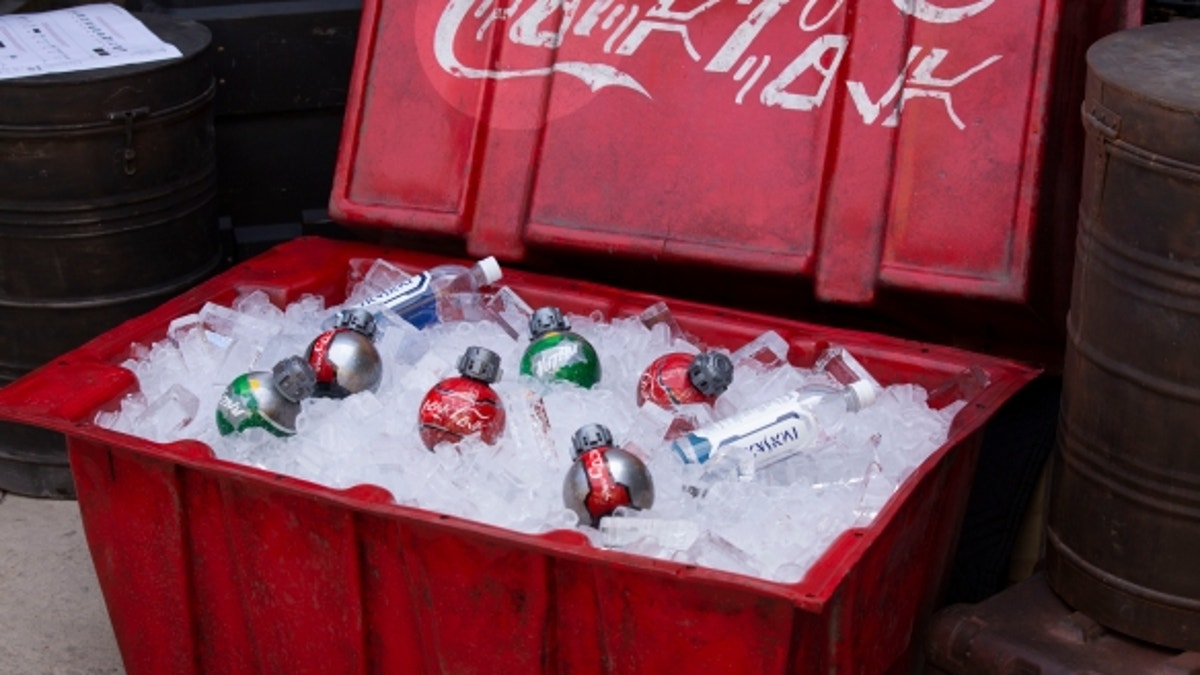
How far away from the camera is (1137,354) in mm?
2701

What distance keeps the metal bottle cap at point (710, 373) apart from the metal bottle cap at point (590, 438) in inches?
10.4

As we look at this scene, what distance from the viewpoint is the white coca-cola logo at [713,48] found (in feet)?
10.9

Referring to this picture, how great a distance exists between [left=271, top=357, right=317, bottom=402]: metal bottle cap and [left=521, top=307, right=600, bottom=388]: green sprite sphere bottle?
1.44ft

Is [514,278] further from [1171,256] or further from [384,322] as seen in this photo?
[1171,256]

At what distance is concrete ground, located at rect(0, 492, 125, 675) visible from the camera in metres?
3.63

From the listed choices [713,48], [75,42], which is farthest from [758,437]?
[75,42]

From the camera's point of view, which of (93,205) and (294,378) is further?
(93,205)

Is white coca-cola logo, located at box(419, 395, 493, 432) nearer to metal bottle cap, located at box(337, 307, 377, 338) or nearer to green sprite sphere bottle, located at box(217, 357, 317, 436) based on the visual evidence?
green sprite sphere bottle, located at box(217, 357, 317, 436)

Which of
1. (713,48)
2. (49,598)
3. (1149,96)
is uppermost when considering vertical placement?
(1149,96)

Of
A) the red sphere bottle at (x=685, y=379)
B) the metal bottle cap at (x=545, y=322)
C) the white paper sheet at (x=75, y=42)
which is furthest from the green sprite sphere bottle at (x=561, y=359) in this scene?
the white paper sheet at (x=75, y=42)

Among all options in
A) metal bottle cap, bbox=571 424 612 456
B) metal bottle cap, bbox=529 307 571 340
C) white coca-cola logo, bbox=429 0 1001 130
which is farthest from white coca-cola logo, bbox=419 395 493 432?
white coca-cola logo, bbox=429 0 1001 130

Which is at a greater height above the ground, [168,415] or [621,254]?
[621,254]

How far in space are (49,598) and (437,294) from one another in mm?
1289

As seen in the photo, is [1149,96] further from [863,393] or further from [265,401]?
[265,401]
